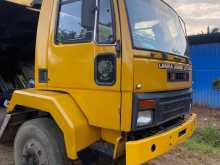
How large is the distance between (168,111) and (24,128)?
1.80 meters

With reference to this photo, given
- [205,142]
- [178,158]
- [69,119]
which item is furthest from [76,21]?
[205,142]

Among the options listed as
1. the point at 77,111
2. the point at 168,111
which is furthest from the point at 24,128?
the point at 168,111

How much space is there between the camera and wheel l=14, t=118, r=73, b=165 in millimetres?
3490

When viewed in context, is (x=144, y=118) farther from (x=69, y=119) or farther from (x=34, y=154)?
(x=34, y=154)

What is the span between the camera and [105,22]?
325cm

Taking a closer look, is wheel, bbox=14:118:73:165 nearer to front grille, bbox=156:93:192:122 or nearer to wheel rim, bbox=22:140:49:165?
wheel rim, bbox=22:140:49:165

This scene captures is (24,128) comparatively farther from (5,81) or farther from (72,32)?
(5,81)

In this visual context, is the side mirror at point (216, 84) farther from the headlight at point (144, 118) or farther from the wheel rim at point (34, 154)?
the wheel rim at point (34, 154)

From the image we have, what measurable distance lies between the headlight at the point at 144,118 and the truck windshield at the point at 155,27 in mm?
684

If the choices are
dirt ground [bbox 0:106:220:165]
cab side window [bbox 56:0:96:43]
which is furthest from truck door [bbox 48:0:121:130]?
dirt ground [bbox 0:106:220:165]

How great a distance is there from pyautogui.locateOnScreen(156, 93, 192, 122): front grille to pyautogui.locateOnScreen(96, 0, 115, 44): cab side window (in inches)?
35.3

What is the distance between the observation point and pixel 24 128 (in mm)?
3889

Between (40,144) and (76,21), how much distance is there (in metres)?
1.51

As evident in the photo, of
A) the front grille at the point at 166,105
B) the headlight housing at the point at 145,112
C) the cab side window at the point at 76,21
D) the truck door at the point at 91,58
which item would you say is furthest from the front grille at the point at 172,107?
the cab side window at the point at 76,21
